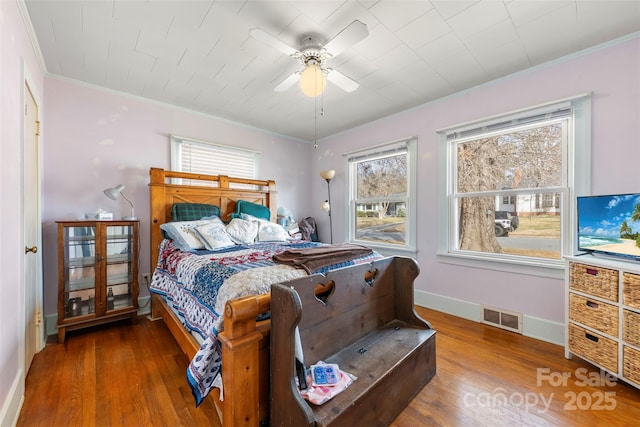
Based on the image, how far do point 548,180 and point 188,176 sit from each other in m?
3.69

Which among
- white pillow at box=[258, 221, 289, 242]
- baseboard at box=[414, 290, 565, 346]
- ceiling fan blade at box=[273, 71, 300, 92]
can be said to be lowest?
baseboard at box=[414, 290, 565, 346]

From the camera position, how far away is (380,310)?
1860 mm

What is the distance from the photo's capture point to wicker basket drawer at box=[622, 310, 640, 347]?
161cm

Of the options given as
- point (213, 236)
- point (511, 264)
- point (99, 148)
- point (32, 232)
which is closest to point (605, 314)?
point (511, 264)

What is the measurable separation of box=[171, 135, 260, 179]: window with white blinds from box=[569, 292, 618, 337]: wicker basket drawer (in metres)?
3.66

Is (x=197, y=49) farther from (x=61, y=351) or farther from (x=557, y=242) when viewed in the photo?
(x=557, y=242)

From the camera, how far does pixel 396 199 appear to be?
3.49 meters

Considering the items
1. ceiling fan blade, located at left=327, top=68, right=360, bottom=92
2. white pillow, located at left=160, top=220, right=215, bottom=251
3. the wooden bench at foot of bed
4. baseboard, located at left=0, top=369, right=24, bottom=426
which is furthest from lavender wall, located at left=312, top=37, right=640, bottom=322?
baseboard, located at left=0, top=369, right=24, bottom=426

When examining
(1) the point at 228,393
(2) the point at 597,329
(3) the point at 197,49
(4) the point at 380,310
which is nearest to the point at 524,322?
(2) the point at 597,329

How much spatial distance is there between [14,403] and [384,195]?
3.62 meters

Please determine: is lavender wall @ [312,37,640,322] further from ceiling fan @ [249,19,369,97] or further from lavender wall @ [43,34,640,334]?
ceiling fan @ [249,19,369,97]

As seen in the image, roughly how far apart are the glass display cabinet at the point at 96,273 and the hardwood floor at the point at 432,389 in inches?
8.8

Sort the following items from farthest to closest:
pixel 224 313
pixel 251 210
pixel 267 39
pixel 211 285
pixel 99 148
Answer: pixel 251 210
pixel 99 148
pixel 267 39
pixel 211 285
pixel 224 313

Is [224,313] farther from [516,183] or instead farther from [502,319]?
[516,183]
